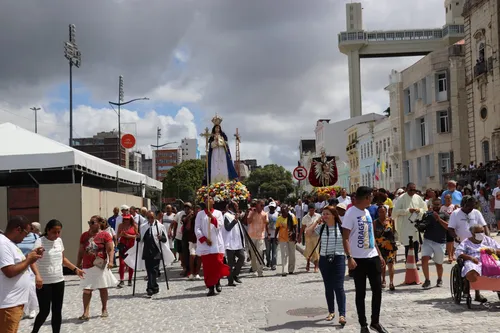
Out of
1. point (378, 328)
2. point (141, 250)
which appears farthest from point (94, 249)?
point (378, 328)

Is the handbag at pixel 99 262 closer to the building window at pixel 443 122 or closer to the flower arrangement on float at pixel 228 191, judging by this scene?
the flower arrangement on float at pixel 228 191

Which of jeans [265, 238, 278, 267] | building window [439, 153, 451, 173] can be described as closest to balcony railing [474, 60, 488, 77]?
building window [439, 153, 451, 173]

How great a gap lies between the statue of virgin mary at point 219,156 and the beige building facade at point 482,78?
16429mm

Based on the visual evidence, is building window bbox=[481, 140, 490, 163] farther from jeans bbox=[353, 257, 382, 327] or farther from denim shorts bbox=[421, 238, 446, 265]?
jeans bbox=[353, 257, 382, 327]

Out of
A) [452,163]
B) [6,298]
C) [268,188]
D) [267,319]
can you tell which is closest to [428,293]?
[267,319]

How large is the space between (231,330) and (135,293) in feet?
17.6

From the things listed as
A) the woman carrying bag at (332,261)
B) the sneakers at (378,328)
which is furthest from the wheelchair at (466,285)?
the sneakers at (378,328)

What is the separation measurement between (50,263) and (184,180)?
83.1 metres

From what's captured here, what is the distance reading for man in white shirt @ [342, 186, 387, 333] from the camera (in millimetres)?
8281

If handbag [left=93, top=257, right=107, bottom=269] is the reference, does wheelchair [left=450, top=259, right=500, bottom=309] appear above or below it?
below

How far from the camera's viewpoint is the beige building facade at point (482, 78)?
124 feet

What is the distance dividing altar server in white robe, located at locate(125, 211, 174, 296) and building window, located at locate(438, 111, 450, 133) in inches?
1446

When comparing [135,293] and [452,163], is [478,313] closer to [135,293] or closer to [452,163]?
[135,293]

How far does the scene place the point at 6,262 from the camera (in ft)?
20.4
